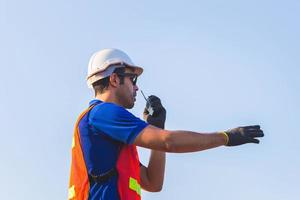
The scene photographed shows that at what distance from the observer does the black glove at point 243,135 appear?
7207 mm

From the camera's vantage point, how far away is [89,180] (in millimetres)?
7141

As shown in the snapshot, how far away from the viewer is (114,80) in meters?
8.01

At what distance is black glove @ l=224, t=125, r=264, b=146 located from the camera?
7.21 m

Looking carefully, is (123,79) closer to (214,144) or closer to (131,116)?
(131,116)

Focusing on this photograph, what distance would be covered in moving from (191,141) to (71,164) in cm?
156

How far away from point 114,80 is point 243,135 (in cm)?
188

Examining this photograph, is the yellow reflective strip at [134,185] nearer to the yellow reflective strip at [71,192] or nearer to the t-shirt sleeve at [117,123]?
the t-shirt sleeve at [117,123]

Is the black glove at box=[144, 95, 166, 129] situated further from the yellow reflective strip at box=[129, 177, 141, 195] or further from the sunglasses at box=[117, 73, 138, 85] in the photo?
the yellow reflective strip at box=[129, 177, 141, 195]

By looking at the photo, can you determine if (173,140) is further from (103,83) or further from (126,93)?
(103,83)

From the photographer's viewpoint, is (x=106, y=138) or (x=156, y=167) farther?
(x=156, y=167)

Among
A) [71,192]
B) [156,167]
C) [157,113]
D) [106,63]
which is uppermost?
[106,63]

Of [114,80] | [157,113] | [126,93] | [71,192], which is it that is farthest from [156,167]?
[71,192]

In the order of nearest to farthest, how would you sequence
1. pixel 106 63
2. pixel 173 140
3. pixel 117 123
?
pixel 173 140
pixel 117 123
pixel 106 63

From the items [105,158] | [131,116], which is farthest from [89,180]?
[131,116]
